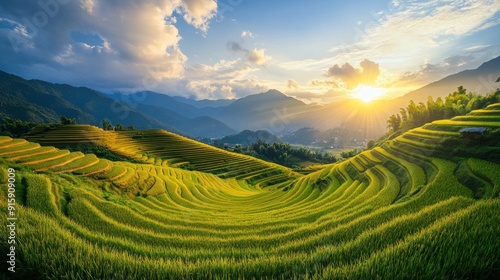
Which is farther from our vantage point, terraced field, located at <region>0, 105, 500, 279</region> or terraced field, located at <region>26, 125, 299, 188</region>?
terraced field, located at <region>26, 125, 299, 188</region>

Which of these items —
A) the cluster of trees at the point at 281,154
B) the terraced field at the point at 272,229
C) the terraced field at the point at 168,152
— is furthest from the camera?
the cluster of trees at the point at 281,154

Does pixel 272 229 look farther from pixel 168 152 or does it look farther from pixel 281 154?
pixel 281 154

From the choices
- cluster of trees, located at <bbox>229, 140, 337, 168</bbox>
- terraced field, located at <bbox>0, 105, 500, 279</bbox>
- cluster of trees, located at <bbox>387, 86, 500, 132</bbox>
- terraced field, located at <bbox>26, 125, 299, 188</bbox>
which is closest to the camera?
terraced field, located at <bbox>0, 105, 500, 279</bbox>

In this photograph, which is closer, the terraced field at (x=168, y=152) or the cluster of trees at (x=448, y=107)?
the cluster of trees at (x=448, y=107)

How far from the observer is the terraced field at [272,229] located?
3.64 meters

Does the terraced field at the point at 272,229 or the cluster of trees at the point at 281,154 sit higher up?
the terraced field at the point at 272,229

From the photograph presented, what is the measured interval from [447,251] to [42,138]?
75.6m

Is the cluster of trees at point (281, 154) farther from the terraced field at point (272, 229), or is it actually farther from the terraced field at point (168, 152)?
the terraced field at point (272, 229)

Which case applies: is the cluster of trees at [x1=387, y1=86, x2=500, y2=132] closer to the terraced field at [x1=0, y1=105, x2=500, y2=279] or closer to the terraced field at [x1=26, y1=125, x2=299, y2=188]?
the terraced field at [x1=0, y1=105, x2=500, y2=279]

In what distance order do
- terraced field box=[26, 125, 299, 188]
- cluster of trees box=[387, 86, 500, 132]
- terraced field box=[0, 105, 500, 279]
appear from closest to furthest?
1. terraced field box=[0, 105, 500, 279]
2. cluster of trees box=[387, 86, 500, 132]
3. terraced field box=[26, 125, 299, 188]

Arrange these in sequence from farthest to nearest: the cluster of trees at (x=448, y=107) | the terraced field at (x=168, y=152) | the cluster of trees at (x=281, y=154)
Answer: the cluster of trees at (x=281, y=154) < the terraced field at (x=168, y=152) < the cluster of trees at (x=448, y=107)

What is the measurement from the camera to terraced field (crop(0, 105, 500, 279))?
12.0ft

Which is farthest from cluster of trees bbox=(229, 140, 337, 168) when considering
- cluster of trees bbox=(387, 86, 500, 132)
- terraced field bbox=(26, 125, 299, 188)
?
cluster of trees bbox=(387, 86, 500, 132)

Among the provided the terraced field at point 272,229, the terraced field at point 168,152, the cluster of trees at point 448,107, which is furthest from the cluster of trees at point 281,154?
the terraced field at point 272,229
